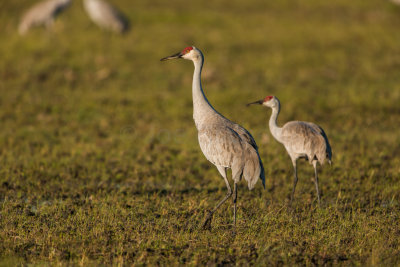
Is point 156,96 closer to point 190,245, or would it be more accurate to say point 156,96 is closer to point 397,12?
point 190,245

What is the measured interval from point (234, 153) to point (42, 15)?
11.8 metres

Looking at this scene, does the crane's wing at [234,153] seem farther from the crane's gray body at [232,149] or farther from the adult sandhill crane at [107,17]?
the adult sandhill crane at [107,17]


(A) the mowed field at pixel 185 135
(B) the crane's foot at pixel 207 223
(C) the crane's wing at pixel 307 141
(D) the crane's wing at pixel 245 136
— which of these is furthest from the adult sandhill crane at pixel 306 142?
(B) the crane's foot at pixel 207 223

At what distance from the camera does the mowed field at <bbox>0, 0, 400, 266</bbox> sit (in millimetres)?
4738

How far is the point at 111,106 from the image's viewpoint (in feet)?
36.9

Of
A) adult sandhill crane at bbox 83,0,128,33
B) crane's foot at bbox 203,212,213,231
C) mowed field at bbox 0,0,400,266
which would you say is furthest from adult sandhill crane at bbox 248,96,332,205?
adult sandhill crane at bbox 83,0,128,33

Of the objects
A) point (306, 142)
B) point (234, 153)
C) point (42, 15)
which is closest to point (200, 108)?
point (234, 153)

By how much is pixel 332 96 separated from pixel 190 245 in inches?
320

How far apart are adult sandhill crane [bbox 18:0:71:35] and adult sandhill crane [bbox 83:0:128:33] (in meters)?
1.23

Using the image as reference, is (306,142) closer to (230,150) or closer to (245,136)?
(245,136)

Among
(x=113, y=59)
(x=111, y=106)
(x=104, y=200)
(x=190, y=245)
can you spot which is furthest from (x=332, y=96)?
(x=190, y=245)

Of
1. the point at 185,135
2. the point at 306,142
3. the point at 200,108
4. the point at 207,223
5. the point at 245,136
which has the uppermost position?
the point at 200,108

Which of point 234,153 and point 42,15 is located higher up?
point 42,15

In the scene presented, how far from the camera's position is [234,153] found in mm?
5477
